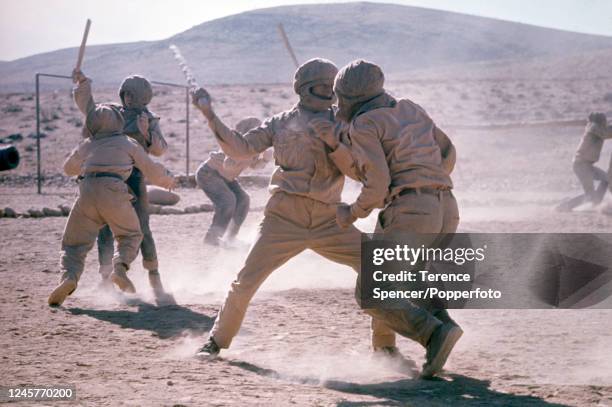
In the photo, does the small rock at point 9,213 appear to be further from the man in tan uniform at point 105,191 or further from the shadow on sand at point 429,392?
the shadow on sand at point 429,392

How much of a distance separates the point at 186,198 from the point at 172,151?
→ 11.7 metres

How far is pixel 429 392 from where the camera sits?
481cm

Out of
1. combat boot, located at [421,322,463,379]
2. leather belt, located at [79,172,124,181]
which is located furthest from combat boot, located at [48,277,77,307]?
combat boot, located at [421,322,463,379]

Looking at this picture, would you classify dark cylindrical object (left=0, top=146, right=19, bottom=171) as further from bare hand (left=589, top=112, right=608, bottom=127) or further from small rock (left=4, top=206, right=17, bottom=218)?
bare hand (left=589, top=112, right=608, bottom=127)

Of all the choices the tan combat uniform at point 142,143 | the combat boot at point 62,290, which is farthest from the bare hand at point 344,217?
the tan combat uniform at point 142,143

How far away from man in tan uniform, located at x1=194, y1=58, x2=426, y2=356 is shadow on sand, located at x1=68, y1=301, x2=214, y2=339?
1015mm

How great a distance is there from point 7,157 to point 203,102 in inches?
79.7

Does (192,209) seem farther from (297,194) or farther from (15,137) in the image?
(15,137)

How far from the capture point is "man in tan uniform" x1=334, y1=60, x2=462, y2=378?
5004mm

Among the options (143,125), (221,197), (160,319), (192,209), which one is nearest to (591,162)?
(192,209)

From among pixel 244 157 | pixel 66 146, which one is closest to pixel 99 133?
pixel 244 157

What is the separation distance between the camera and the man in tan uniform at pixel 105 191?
741cm

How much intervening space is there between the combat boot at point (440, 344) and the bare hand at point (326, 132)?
132 cm

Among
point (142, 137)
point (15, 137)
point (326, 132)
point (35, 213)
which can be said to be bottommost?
point (35, 213)
